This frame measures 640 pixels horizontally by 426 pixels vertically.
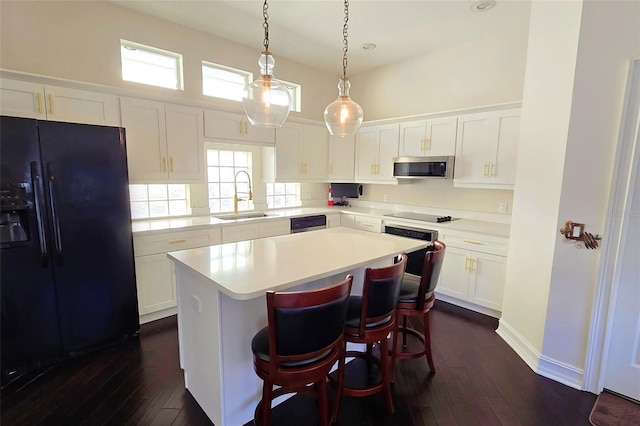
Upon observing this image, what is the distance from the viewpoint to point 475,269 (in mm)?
3197

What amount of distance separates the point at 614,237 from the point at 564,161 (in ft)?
1.93

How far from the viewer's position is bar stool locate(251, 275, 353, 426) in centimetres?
129

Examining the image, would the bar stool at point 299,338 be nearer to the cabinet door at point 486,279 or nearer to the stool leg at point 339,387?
the stool leg at point 339,387

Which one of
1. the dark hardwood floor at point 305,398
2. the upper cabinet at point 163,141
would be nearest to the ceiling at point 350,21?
→ the upper cabinet at point 163,141

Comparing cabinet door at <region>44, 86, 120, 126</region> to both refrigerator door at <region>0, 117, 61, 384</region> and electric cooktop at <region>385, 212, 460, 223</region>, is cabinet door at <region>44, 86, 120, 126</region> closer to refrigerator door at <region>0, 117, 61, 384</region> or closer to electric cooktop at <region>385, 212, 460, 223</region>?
refrigerator door at <region>0, 117, 61, 384</region>

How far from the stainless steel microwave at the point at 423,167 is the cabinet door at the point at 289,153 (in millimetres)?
1418

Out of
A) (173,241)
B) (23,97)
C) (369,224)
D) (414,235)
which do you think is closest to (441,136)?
(414,235)

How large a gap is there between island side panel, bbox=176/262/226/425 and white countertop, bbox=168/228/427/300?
12cm

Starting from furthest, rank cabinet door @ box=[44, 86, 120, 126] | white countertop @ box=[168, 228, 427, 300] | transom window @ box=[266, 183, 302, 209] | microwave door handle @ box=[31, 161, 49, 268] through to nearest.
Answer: transom window @ box=[266, 183, 302, 209] < cabinet door @ box=[44, 86, 120, 126] < microwave door handle @ box=[31, 161, 49, 268] < white countertop @ box=[168, 228, 427, 300]

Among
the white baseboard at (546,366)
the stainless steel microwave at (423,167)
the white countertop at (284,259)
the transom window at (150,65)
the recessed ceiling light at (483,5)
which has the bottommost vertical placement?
the white baseboard at (546,366)

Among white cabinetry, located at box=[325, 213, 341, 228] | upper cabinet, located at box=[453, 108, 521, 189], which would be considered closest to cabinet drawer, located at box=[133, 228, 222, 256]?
white cabinetry, located at box=[325, 213, 341, 228]

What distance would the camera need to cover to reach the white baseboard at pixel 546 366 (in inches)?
84.3

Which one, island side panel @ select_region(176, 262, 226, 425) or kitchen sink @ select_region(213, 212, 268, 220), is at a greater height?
kitchen sink @ select_region(213, 212, 268, 220)

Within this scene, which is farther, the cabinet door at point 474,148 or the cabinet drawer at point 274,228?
the cabinet drawer at point 274,228
